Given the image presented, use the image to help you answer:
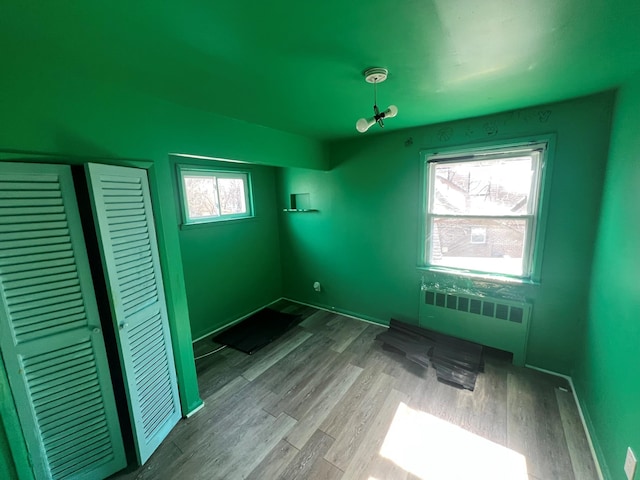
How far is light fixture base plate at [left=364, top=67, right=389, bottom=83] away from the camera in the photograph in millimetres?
1406

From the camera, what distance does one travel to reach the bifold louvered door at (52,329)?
1.24m

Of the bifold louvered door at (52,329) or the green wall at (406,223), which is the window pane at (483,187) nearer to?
the green wall at (406,223)

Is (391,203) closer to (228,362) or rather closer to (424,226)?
(424,226)

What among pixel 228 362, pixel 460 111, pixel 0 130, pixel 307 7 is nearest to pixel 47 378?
pixel 0 130

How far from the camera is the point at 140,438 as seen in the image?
1.62 m

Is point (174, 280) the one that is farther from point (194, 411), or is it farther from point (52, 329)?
point (194, 411)

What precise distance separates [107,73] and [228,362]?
259cm

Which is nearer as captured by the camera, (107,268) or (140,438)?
(107,268)

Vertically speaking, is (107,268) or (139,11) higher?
(139,11)

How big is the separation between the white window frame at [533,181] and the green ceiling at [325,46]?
0.49 meters

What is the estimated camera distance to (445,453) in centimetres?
169

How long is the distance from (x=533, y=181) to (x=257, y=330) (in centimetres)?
339

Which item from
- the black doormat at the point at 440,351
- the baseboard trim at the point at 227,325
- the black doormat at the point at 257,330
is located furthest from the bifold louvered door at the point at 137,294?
the black doormat at the point at 440,351

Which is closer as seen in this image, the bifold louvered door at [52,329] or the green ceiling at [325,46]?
the green ceiling at [325,46]
